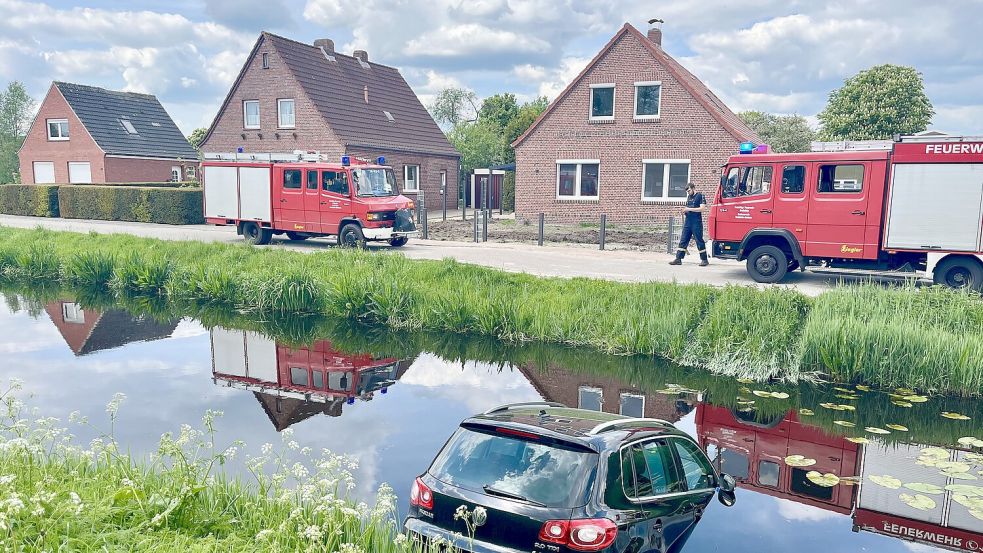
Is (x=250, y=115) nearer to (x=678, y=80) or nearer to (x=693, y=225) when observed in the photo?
(x=678, y=80)

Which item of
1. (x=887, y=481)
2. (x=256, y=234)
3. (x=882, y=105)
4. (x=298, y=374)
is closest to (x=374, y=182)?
(x=256, y=234)

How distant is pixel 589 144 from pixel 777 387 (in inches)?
764

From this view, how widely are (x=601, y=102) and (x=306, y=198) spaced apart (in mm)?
12545

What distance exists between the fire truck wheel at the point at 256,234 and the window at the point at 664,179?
14.0 m

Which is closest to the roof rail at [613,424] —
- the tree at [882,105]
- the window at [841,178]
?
the window at [841,178]

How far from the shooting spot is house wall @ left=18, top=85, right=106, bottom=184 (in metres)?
39.5

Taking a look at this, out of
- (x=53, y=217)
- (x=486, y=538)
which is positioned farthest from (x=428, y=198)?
(x=486, y=538)

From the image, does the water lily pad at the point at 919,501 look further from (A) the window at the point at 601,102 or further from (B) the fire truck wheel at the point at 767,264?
(A) the window at the point at 601,102

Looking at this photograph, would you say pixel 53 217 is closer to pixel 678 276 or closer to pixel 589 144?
pixel 589 144

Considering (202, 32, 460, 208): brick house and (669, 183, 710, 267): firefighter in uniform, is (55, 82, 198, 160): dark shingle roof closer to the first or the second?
(202, 32, 460, 208): brick house

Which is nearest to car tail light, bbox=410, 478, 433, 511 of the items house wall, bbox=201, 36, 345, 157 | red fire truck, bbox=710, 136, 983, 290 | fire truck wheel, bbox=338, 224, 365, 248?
red fire truck, bbox=710, 136, 983, 290

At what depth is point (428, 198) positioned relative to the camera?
36688 mm

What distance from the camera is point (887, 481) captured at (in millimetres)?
6555

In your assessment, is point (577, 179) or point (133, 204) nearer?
point (577, 179)
